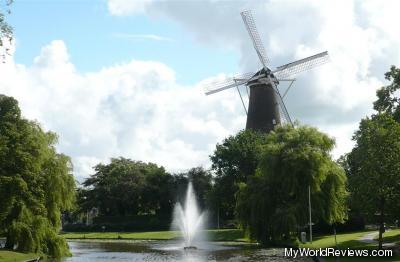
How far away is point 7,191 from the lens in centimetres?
3747

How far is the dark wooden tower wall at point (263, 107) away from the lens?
87438 millimetres

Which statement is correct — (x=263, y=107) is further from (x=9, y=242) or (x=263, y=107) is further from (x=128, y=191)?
(x=9, y=242)

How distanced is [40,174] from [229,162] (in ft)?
149

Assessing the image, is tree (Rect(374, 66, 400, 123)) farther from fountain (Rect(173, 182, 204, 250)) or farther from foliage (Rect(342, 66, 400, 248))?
fountain (Rect(173, 182, 204, 250))

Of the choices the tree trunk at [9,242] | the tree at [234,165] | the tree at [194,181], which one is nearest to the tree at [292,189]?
the tree trunk at [9,242]

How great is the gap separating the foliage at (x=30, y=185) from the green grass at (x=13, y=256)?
3.95ft

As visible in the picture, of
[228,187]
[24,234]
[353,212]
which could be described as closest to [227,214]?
[228,187]

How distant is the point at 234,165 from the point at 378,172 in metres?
49.0

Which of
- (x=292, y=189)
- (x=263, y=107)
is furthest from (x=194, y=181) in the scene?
(x=292, y=189)

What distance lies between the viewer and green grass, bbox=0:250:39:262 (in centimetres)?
3406

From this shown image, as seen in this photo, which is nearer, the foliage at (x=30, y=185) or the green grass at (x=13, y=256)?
the green grass at (x=13, y=256)

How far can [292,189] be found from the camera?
169 feet

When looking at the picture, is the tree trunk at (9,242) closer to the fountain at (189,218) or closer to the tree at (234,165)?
the fountain at (189,218)

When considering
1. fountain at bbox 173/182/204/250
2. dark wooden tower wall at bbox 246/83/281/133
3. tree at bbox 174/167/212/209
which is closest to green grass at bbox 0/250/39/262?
fountain at bbox 173/182/204/250
